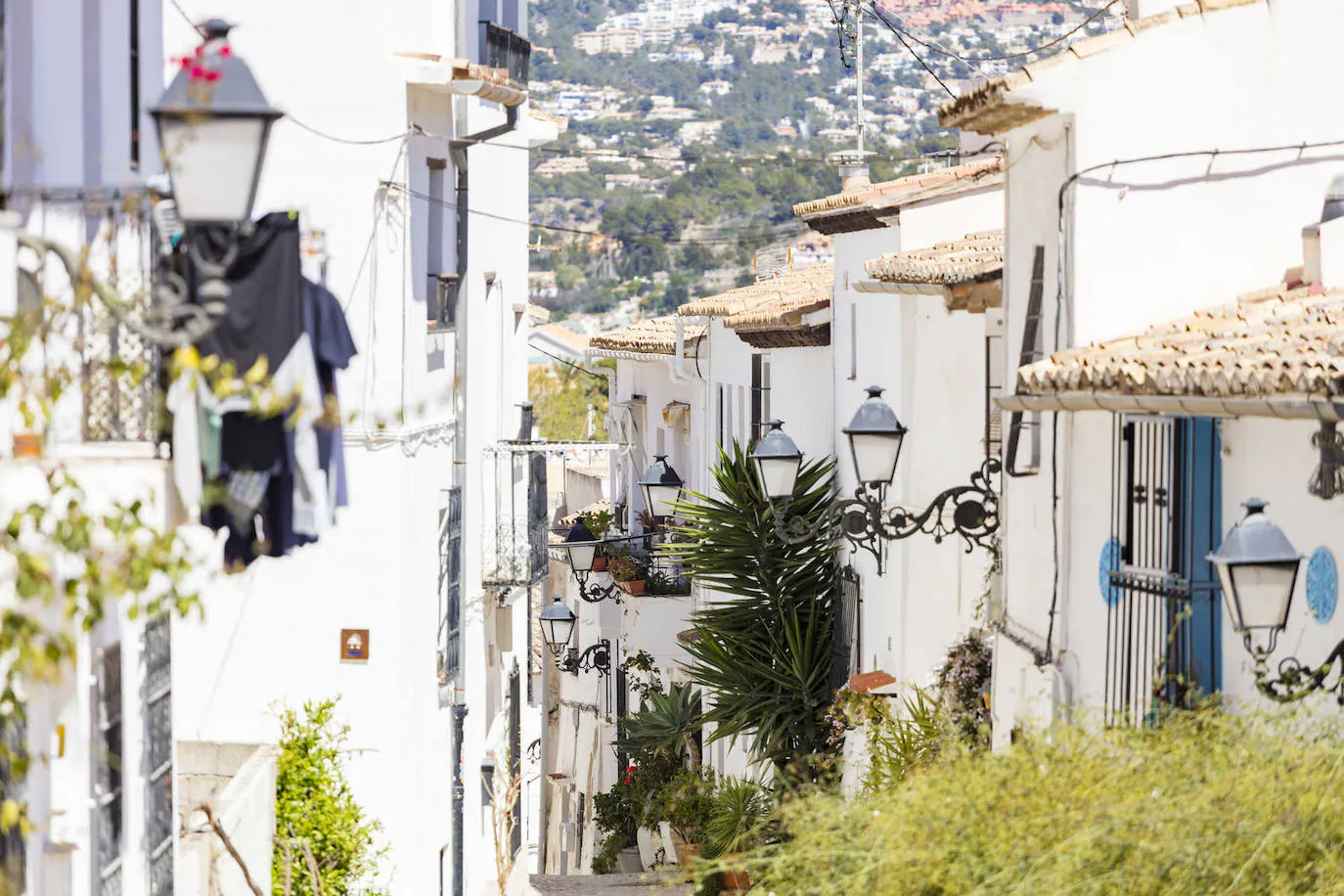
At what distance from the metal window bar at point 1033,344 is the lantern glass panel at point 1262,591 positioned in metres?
4.27

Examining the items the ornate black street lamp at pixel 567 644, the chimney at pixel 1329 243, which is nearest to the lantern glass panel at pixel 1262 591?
the chimney at pixel 1329 243

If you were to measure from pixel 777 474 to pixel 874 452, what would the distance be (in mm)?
1631

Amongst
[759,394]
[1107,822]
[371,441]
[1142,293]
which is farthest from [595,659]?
[1107,822]

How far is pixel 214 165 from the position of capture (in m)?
6.21

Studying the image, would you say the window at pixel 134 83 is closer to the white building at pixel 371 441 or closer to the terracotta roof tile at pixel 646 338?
the white building at pixel 371 441

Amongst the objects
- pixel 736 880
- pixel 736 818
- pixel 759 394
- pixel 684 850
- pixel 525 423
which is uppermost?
pixel 759 394

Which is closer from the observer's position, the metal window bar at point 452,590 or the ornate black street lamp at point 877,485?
the ornate black street lamp at point 877,485

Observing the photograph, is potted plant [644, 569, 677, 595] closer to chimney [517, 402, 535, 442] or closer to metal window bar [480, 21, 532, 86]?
chimney [517, 402, 535, 442]

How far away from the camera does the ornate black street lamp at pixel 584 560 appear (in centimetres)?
2545

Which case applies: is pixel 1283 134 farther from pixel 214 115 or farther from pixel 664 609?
pixel 664 609

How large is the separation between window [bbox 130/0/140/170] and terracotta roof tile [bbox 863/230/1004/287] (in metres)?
6.79

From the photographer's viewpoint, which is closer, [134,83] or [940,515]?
[134,83]

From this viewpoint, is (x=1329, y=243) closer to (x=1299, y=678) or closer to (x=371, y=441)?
(x=1299, y=678)

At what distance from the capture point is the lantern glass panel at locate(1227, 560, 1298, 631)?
7621 millimetres
